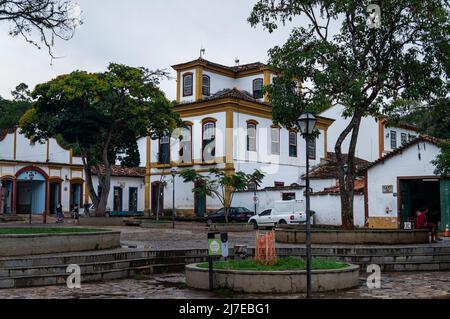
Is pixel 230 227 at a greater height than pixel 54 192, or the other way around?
pixel 54 192

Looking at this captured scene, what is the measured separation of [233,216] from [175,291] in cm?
2276

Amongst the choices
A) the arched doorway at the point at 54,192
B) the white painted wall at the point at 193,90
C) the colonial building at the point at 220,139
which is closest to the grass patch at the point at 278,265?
the colonial building at the point at 220,139

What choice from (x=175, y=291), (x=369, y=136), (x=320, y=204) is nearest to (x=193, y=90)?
(x=320, y=204)

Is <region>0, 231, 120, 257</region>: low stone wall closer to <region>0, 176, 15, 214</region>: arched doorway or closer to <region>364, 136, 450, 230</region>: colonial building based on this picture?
<region>364, 136, 450, 230</region>: colonial building

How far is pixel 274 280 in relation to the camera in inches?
430

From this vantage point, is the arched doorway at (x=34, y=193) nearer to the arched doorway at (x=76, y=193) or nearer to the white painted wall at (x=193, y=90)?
the arched doorway at (x=76, y=193)

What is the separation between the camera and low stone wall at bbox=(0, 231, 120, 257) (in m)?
13.9

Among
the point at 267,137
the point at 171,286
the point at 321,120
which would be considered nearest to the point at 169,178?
the point at 267,137

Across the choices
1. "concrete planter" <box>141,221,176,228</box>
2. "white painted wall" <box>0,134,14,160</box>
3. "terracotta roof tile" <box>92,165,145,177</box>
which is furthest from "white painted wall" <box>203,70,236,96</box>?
"white painted wall" <box>0,134,14,160</box>

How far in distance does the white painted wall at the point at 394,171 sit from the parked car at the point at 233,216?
761 centimetres

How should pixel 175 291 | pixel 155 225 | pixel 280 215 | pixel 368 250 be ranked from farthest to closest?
pixel 280 215, pixel 155 225, pixel 368 250, pixel 175 291

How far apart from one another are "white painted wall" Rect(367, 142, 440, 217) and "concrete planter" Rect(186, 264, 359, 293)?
18.1 metres

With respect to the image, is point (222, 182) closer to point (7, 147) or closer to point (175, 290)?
point (7, 147)
